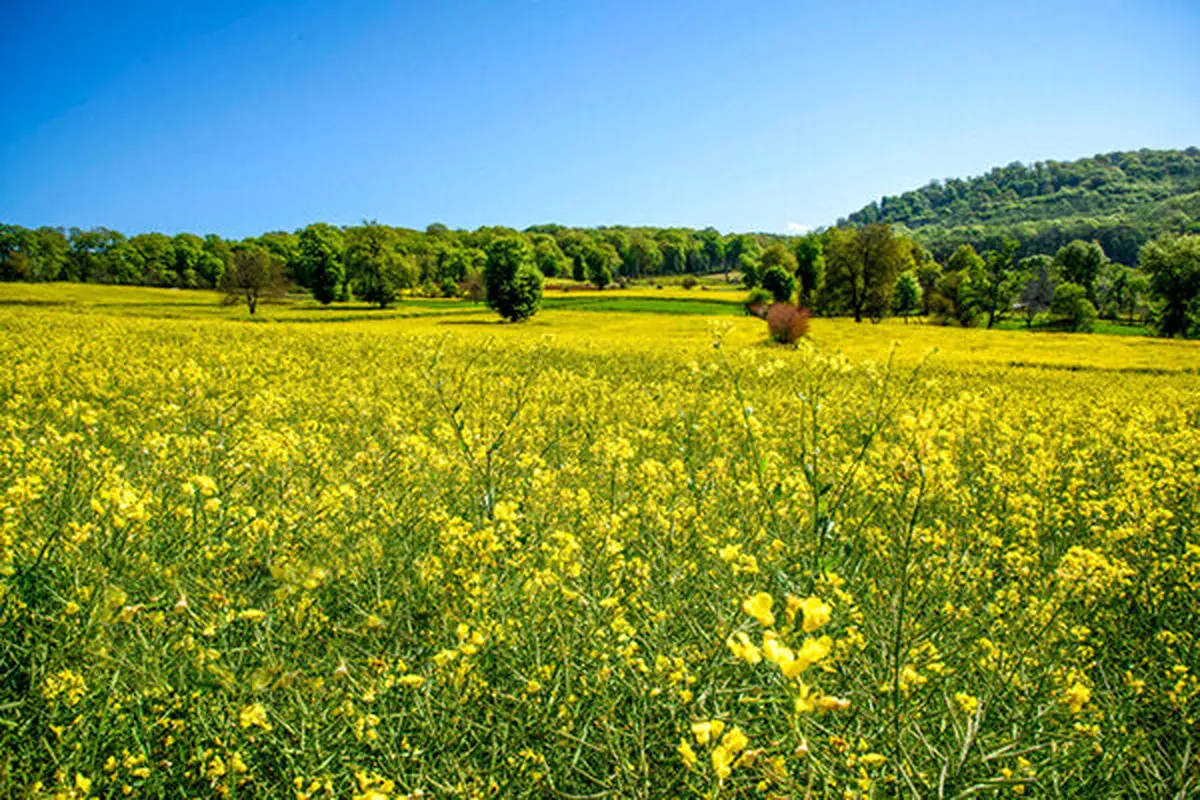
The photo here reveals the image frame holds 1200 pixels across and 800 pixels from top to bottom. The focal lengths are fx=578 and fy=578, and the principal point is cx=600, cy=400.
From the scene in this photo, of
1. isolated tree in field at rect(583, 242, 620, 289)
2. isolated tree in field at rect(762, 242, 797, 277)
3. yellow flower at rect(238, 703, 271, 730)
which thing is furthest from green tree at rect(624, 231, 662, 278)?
yellow flower at rect(238, 703, 271, 730)

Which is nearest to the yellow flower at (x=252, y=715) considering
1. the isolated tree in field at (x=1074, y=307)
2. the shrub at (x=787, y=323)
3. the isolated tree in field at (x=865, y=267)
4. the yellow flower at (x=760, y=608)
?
the yellow flower at (x=760, y=608)

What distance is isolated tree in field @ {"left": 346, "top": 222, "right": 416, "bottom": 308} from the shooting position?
60.0 m

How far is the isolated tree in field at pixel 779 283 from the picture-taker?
5453 centimetres

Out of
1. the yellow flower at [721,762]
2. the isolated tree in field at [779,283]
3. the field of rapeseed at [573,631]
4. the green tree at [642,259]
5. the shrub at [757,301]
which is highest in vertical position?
the green tree at [642,259]

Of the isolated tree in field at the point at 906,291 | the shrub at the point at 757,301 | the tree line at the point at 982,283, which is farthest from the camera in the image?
the isolated tree in field at the point at 906,291

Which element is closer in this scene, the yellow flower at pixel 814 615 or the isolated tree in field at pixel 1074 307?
the yellow flower at pixel 814 615

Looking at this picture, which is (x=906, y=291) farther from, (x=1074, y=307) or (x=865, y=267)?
(x=1074, y=307)

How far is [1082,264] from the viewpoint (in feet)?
231

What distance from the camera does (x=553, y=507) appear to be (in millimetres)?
4207

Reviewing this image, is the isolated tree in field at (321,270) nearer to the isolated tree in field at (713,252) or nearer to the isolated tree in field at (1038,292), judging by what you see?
the isolated tree in field at (1038,292)

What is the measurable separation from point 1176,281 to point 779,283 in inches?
1133

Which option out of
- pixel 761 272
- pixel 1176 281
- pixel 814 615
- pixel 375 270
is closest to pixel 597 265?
pixel 761 272

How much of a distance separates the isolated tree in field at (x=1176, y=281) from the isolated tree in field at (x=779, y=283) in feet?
86.4

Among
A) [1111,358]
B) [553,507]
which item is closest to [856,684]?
[553,507]
